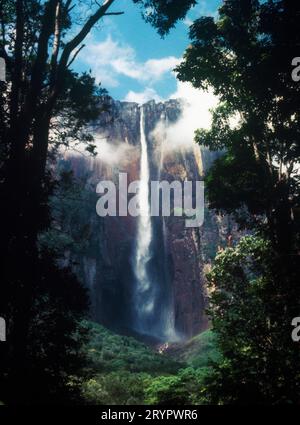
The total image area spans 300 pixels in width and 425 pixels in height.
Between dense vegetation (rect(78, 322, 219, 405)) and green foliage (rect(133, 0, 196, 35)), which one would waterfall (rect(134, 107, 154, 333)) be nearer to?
dense vegetation (rect(78, 322, 219, 405))

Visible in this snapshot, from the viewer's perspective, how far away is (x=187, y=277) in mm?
54781

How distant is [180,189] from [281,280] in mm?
54664

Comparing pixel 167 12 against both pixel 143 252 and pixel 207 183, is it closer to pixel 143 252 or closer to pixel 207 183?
pixel 207 183

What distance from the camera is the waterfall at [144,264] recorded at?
51719 mm

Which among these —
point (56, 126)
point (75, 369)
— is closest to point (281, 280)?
point (75, 369)

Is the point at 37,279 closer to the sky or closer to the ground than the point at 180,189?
closer to the ground

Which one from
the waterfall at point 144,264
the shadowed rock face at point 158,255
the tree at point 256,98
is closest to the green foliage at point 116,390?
the tree at point 256,98

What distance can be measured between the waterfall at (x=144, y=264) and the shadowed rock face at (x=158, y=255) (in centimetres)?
83

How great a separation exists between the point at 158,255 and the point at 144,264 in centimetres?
291

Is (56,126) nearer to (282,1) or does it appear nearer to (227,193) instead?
(227,193)

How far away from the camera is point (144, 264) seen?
176 feet

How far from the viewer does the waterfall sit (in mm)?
51719

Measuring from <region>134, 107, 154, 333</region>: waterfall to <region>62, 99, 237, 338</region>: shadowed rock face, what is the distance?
83 centimetres
